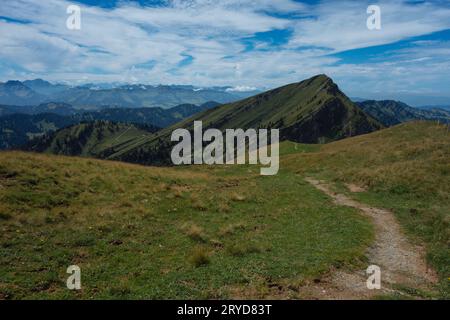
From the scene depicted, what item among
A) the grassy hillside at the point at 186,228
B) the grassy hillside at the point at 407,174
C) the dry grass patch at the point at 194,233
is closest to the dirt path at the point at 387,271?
the grassy hillside at the point at 186,228

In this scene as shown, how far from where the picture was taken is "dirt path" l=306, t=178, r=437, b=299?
14016mm

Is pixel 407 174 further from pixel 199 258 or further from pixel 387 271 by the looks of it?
pixel 199 258

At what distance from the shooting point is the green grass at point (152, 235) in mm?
14414

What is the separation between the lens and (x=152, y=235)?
20828 mm

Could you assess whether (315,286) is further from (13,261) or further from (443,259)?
(13,261)

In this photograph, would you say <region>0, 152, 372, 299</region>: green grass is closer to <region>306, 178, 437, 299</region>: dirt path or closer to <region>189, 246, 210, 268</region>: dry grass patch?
<region>189, 246, 210, 268</region>: dry grass patch

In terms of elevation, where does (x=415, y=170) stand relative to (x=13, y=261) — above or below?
above

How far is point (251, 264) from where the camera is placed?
653 inches

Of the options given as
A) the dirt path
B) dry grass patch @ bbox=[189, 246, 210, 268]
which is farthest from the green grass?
the dirt path

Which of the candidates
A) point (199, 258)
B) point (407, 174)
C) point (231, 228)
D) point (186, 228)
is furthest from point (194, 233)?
point (407, 174)

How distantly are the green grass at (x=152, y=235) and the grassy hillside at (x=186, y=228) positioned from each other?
8 cm

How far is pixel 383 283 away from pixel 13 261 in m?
16.7

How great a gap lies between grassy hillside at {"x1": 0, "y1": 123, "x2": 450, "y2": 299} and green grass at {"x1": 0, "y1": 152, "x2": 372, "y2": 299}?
0.25 feet

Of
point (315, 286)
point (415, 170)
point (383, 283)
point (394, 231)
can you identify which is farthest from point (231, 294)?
point (415, 170)
